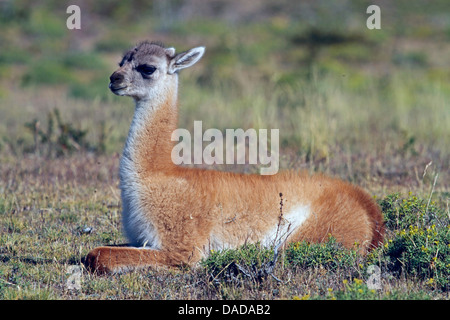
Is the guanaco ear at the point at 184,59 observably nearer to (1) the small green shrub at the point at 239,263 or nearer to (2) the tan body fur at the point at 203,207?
(2) the tan body fur at the point at 203,207

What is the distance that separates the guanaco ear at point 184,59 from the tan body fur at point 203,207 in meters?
0.44

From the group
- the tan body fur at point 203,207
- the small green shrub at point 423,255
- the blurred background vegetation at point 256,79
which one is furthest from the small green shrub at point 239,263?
the blurred background vegetation at point 256,79

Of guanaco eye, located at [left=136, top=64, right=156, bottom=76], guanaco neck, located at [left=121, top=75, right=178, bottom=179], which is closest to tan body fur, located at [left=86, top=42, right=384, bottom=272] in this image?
guanaco neck, located at [left=121, top=75, right=178, bottom=179]

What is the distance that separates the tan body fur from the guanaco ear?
0.44 m

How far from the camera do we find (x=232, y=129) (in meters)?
12.5

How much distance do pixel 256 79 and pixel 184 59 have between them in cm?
1344

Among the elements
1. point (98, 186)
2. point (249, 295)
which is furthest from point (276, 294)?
point (98, 186)

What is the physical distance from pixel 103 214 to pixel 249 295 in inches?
124

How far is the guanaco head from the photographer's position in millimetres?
5895

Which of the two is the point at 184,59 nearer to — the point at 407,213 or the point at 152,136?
the point at 152,136

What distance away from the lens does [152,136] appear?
5.71m

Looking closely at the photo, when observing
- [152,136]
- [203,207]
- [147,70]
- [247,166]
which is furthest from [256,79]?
[203,207]
